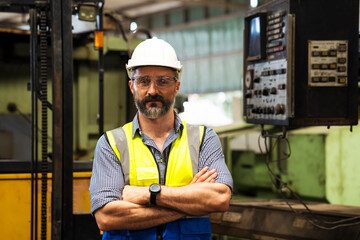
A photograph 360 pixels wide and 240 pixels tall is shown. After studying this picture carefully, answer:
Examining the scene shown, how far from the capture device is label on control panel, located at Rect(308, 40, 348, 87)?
12.1 ft

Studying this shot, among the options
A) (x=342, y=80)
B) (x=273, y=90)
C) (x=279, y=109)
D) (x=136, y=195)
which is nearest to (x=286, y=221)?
(x=279, y=109)

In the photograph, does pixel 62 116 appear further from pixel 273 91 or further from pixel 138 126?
pixel 273 91

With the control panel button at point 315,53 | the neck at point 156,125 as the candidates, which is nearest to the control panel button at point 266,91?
the control panel button at point 315,53

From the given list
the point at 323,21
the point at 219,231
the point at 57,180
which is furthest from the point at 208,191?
the point at 219,231

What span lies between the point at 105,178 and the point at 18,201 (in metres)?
1.78

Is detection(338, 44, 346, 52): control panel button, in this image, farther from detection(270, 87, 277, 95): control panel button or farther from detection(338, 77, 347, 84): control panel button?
detection(270, 87, 277, 95): control panel button

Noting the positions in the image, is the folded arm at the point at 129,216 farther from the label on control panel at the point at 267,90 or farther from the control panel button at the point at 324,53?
the control panel button at the point at 324,53

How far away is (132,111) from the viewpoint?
5.14 meters

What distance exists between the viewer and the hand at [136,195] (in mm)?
2332

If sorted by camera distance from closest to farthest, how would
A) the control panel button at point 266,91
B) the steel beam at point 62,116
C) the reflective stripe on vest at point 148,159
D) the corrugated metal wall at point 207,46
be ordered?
the reflective stripe on vest at point 148,159, the steel beam at point 62,116, the control panel button at point 266,91, the corrugated metal wall at point 207,46

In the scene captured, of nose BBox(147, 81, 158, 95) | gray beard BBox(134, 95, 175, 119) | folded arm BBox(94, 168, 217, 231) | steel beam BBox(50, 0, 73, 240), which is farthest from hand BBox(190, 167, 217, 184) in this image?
steel beam BBox(50, 0, 73, 240)

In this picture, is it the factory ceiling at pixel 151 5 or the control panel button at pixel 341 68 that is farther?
the factory ceiling at pixel 151 5

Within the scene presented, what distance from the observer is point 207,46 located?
47.6 ft

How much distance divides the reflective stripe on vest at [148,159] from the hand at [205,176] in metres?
0.04
